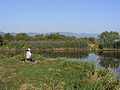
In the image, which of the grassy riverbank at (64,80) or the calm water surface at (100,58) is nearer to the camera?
the grassy riverbank at (64,80)

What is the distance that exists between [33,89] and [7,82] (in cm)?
133

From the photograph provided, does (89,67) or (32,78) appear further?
(89,67)

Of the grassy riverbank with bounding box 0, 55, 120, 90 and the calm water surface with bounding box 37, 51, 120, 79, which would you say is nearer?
the grassy riverbank with bounding box 0, 55, 120, 90

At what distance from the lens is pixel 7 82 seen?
670cm

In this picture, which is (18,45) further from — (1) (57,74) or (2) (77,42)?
(1) (57,74)

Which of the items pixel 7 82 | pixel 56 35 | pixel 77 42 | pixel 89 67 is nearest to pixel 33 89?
pixel 7 82

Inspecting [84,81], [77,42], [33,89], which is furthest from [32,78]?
[77,42]

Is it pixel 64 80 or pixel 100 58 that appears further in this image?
pixel 100 58

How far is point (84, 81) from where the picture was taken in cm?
739

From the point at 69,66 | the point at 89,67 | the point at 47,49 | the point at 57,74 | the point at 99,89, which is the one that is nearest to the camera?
the point at 99,89

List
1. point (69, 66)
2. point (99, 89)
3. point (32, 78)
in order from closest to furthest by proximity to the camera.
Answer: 1. point (99, 89)
2. point (32, 78)
3. point (69, 66)

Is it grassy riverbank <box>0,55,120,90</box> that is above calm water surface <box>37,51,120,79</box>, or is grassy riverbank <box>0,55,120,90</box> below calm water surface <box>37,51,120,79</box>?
above

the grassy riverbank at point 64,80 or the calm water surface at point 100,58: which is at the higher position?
the grassy riverbank at point 64,80

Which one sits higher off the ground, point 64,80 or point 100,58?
point 64,80
